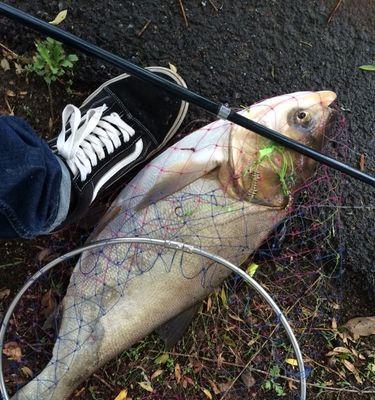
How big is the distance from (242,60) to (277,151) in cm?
64

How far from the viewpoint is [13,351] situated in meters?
2.56

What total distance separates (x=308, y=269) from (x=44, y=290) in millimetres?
1260

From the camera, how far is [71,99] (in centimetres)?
261

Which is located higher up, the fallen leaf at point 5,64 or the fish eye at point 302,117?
the fallen leaf at point 5,64

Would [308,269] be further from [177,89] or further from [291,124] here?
[177,89]

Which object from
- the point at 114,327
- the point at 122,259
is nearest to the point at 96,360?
the point at 114,327

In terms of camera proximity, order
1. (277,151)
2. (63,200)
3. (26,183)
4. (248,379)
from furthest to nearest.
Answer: (248,379), (277,151), (63,200), (26,183)

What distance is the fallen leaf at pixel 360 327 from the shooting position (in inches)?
107

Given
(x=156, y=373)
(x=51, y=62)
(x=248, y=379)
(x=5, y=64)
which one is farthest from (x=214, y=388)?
(x=5, y=64)

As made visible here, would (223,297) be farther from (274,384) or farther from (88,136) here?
(88,136)

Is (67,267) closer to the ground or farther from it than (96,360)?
farther from it

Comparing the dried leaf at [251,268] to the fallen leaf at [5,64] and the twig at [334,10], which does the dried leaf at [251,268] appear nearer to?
the twig at [334,10]

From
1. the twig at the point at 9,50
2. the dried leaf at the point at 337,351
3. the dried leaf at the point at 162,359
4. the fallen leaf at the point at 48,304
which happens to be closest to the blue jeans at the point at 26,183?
A: the fallen leaf at the point at 48,304

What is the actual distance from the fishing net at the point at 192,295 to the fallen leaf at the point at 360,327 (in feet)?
0.30
